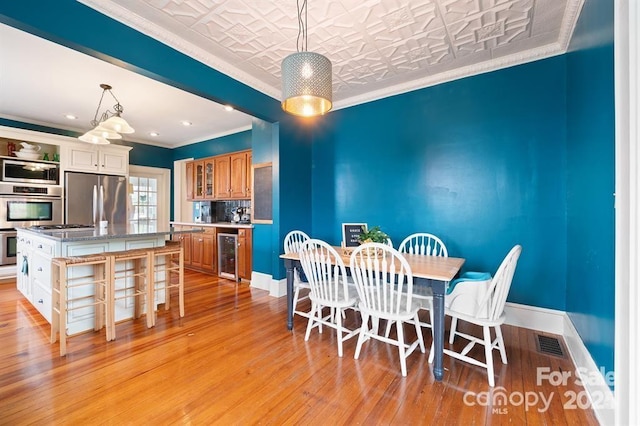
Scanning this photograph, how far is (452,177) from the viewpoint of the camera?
310cm

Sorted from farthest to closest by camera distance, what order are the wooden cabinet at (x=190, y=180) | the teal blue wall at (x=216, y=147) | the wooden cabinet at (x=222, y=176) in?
1. the wooden cabinet at (x=190, y=180)
2. the teal blue wall at (x=216, y=147)
3. the wooden cabinet at (x=222, y=176)

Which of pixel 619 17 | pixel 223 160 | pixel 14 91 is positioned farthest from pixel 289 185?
pixel 14 91

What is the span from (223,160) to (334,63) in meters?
3.09

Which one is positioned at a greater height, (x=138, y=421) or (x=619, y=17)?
(x=619, y=17)

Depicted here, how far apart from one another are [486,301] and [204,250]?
4.49 metres

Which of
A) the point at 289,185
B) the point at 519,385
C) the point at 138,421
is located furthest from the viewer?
the point at 289,185

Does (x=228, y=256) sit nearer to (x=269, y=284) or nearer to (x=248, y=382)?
(x=269, y=284)

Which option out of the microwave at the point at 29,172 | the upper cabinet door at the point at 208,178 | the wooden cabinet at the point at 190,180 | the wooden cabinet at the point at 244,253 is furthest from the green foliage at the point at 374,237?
the microwave at the point at 29,172

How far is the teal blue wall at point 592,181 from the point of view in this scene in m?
1.52

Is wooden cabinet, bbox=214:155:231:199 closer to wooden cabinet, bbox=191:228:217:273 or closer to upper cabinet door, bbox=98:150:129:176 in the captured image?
wooden cabinet, bbox=191:228:217:273

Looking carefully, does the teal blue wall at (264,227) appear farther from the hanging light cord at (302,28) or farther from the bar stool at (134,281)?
the bar stool at (134,281)

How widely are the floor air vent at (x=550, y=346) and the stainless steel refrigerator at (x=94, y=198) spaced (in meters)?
6.15

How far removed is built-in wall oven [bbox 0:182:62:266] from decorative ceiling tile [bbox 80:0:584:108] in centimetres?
414

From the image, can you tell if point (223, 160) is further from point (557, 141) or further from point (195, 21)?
point (557, 141)
